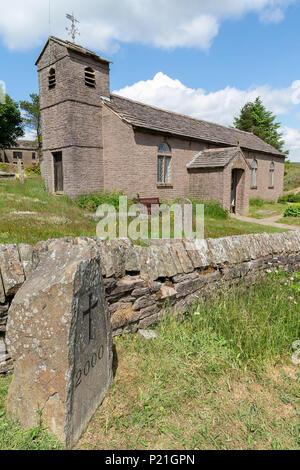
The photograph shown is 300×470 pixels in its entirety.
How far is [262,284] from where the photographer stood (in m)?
4.67

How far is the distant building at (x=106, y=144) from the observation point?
47.9ft

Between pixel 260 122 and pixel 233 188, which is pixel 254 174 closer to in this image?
pixel 233 188

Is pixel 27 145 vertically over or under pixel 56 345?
over

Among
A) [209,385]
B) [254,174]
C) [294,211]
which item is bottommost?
[209,385]

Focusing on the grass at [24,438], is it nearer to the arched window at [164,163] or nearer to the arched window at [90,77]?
the arched window at [164,163]

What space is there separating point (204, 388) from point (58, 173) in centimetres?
1517

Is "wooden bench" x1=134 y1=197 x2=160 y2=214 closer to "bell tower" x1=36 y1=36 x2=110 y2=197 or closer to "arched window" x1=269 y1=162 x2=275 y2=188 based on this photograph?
"bell tower" x1=36 y1=36 x2=110 y2=197

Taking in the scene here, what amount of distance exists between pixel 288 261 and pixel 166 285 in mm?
3133

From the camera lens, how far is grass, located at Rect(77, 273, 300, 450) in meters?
2.22

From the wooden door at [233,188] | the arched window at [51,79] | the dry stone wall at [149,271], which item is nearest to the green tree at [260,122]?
the wooden door at [233,188]

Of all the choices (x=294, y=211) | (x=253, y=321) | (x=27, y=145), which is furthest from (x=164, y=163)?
(x=27, y=145)

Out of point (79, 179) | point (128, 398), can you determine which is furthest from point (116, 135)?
point (128, 398)

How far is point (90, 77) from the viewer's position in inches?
599

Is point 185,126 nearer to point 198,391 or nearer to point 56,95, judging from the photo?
point 56,95
